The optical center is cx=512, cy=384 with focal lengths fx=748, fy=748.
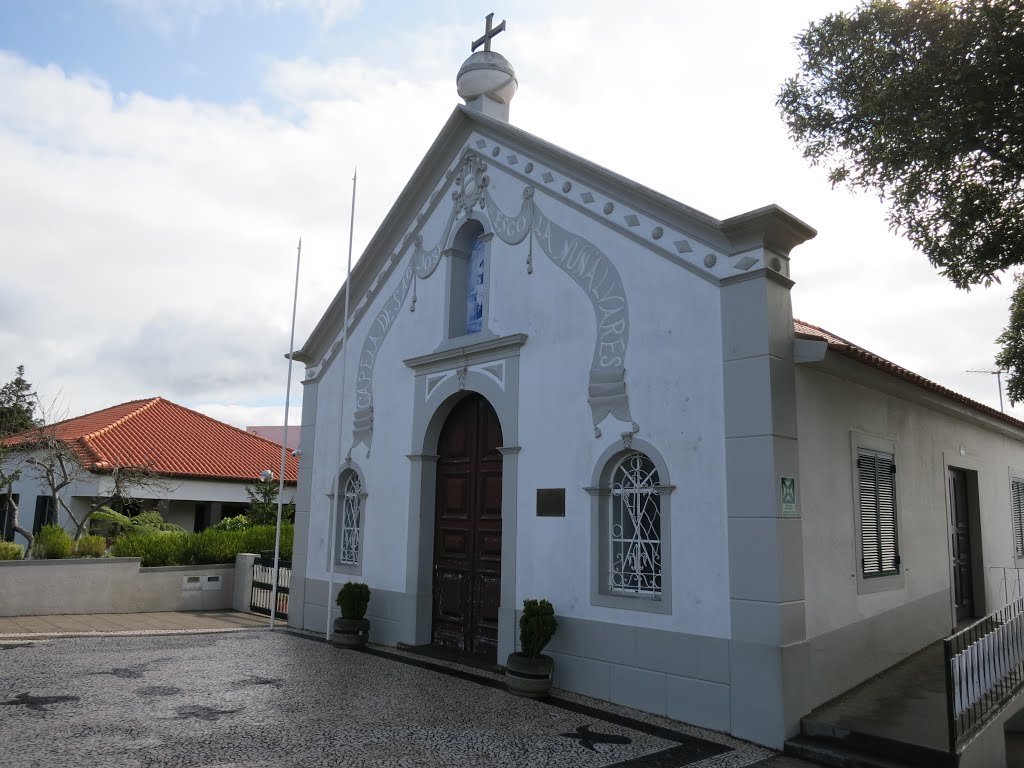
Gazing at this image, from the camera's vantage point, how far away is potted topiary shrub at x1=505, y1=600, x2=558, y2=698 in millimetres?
6977

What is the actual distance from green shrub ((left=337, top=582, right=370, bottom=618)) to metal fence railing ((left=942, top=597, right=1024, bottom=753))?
6.36 meters

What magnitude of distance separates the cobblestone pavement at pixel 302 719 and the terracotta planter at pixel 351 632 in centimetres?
67

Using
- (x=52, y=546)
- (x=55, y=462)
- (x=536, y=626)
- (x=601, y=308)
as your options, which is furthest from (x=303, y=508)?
(x=55, y=462)

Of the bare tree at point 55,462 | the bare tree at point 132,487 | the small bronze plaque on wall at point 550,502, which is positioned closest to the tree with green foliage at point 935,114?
the small bronze plaque on wall at point 550,502

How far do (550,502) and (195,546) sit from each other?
8.52 meters

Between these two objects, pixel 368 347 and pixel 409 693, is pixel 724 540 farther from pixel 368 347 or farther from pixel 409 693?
pixel 368 347

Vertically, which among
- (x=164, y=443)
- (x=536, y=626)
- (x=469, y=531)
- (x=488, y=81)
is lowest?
(x=536, y=626)

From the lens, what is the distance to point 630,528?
718cm

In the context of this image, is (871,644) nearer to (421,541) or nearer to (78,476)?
(421,541)

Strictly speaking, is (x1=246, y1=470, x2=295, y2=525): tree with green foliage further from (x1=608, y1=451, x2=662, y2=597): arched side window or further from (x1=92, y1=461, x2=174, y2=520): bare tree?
(x1=608, y1=451, x2=662, y2=597): arched side window

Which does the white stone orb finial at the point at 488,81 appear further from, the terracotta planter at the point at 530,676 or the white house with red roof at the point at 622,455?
the terracotta planter at the point at 530,676

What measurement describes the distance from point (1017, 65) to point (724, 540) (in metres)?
4.53

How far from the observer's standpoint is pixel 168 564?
42.9 ft

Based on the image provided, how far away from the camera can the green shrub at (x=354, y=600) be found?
935 centimetres
